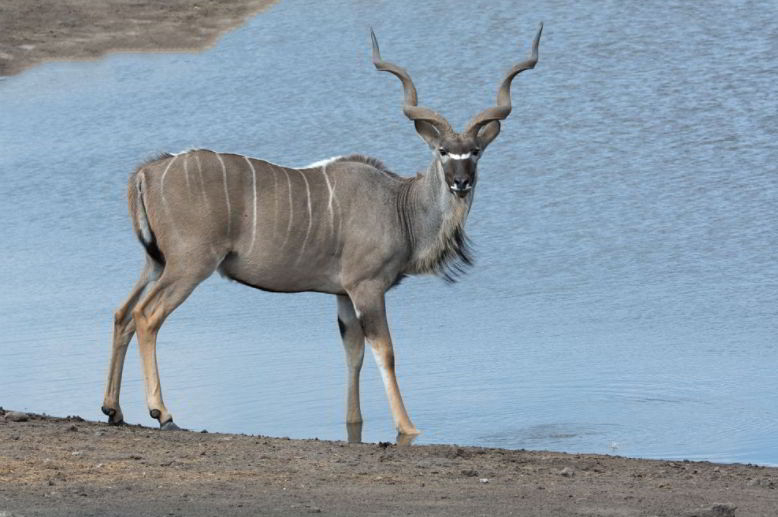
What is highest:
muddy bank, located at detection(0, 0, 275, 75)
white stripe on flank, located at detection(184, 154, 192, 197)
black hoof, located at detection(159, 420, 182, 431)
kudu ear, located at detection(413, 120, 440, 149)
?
kudu ear, located at detection(413, 120, 440, 149)

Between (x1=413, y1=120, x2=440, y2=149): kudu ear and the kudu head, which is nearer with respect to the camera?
the kudu head

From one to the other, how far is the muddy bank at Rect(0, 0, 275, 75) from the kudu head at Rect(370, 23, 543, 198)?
33.4ft

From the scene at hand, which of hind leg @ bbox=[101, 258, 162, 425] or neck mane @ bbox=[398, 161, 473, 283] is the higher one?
neck mane @ bbox=[398, 161, 473, 283]

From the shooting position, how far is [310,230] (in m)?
6.96

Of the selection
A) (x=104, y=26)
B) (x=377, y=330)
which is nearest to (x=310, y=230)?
(x=377, y=330)

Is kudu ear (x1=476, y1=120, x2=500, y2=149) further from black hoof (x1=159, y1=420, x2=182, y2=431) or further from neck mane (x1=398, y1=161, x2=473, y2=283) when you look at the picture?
black hoof (x1=159, y1=420, x2=182, y2=431)

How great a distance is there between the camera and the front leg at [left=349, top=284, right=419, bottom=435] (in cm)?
672

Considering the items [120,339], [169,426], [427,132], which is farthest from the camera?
[427,132]

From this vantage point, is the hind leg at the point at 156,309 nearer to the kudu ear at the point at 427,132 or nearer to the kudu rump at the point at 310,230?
the kudu rump at the point at 310,230

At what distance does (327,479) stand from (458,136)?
7.00 ft

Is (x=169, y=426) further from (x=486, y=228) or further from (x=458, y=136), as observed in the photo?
(x=486, y=228)

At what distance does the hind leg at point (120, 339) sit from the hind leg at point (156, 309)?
125 mm

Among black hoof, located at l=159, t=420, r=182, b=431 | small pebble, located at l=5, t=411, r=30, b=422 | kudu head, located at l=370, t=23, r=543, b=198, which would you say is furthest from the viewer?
kudu head, located at l=370, t=23, r=543, b=198

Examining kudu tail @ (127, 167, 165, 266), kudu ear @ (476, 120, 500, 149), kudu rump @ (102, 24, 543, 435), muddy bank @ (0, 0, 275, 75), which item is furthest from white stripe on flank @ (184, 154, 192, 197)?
muddy bank @ (0, 0, 275, 75)
